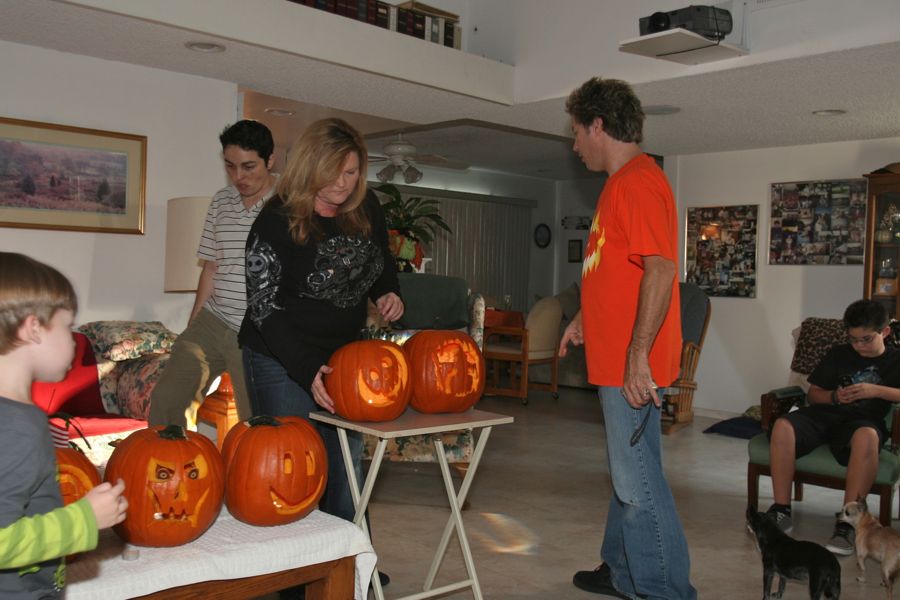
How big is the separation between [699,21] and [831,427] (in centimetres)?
203

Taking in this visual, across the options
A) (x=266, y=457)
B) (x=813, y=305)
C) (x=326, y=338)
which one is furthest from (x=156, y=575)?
(x=813, y=305)

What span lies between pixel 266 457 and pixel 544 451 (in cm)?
391

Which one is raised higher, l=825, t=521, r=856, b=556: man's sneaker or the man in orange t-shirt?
the man in orange t-shirt

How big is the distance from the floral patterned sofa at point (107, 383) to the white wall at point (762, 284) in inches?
191

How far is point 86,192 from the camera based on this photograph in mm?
4621

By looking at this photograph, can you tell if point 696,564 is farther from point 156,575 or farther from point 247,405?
point 156,575

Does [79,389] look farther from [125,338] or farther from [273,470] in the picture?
[273,470]

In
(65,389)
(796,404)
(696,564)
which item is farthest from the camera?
(796,404)

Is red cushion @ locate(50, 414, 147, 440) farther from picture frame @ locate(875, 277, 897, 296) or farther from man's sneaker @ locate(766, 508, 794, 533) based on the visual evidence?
picture frame @ locate(875, 277, 897, 296)

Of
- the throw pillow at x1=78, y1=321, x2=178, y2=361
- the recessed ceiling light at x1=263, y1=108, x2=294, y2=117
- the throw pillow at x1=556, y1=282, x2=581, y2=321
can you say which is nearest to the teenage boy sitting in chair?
the throw pillow at x1=78, y1=321, x2=178, y2=361

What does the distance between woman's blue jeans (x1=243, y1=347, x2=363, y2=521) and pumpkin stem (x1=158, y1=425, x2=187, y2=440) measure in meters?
0.44

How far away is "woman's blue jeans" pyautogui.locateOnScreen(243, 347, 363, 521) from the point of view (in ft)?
7.77

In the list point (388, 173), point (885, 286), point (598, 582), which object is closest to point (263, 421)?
point (598, 582)

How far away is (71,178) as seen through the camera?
456cm
